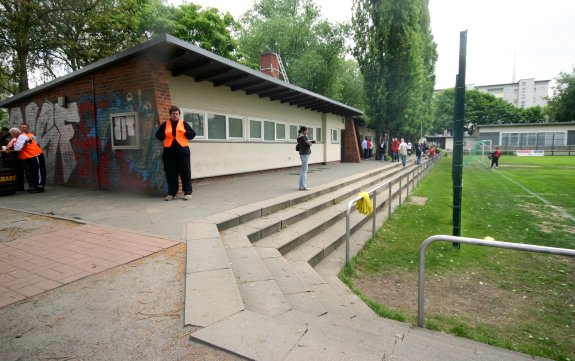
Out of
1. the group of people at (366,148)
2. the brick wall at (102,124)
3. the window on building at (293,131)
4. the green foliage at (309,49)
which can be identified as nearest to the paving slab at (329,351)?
the brick wall at (102,124)

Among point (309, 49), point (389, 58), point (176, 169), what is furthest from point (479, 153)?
point (176, 169)

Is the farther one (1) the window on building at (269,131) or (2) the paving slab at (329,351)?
(1) the window on building at (269,131)

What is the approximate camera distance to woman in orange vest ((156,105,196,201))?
6.89 m

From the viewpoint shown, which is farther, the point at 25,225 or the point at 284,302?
the point at 25,225

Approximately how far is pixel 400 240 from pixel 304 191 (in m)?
2.63

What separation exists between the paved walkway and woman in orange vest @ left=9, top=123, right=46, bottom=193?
1.23 ft

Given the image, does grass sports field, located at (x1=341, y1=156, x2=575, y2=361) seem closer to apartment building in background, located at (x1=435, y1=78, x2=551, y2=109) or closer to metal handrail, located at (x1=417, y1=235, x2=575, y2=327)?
metal handrail, located at (x1=417, y1=235, x2=575, y2=327)

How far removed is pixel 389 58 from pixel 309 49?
29.9ft

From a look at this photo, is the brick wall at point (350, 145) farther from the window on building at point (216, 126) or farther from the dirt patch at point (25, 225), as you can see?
the dirt patch at point (25, 225)

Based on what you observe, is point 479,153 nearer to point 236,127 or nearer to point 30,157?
point 236,127

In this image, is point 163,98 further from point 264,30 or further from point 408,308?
point 264,30

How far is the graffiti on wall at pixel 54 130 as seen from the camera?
9.49 m

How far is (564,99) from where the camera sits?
53438 mm

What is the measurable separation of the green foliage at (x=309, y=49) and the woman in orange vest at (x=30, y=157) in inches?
879
